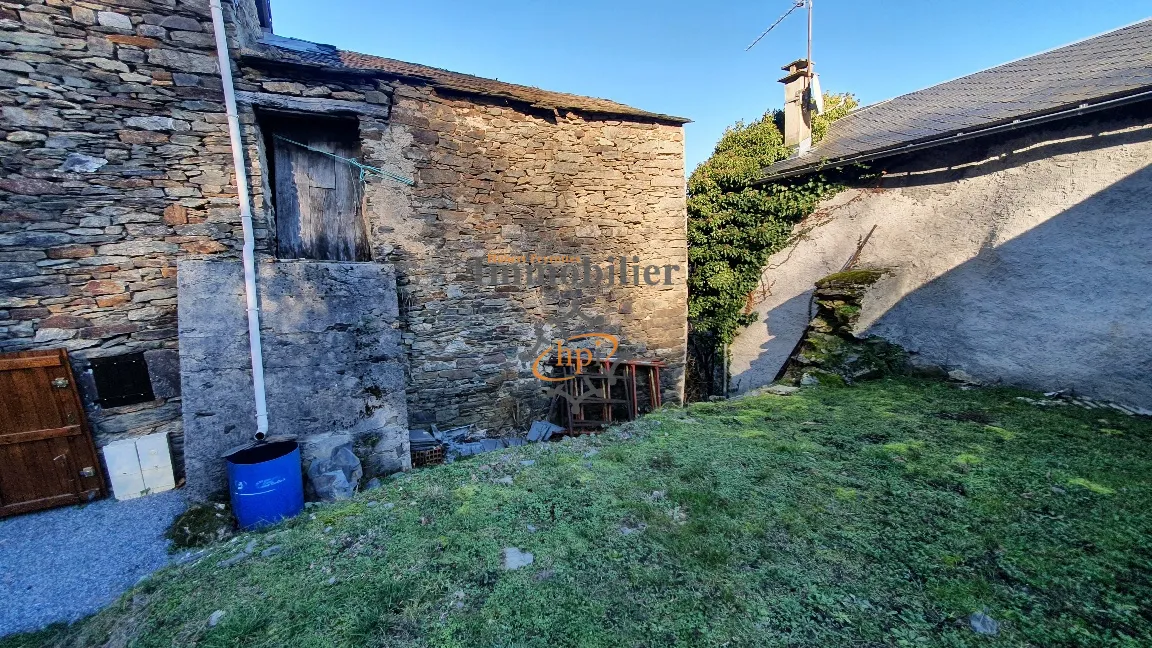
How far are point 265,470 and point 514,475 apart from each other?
2158mm

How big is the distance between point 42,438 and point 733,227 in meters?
9.21

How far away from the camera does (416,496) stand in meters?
3.47

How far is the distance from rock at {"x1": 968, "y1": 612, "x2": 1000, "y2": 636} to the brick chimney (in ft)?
25.3

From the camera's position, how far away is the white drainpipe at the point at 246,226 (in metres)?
4.01

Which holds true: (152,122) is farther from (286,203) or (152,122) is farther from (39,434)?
(39,434)

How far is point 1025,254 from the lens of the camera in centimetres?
467

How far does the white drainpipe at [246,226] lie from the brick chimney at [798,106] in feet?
28.4

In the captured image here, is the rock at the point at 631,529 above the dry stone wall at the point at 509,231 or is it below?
below

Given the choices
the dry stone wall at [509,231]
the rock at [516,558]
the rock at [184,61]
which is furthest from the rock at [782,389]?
the rock at [184,61]

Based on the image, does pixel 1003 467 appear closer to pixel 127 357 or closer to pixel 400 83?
pixel 400 83

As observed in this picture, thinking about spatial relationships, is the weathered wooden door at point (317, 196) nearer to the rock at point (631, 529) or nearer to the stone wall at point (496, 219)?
the stone wall at point (496, 219)

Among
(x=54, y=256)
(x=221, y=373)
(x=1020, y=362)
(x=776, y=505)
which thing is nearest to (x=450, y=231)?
(x=221, y=373)

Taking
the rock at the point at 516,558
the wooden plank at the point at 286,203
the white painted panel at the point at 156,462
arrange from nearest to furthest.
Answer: the rock at the point at 516,558, the white painted panel at the point at 156,462, the wooden plank at the point at 286,203

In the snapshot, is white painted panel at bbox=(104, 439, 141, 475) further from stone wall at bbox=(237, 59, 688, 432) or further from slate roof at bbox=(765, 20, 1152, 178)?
slate roof at bbox=(765, 20, 1152, 178)
